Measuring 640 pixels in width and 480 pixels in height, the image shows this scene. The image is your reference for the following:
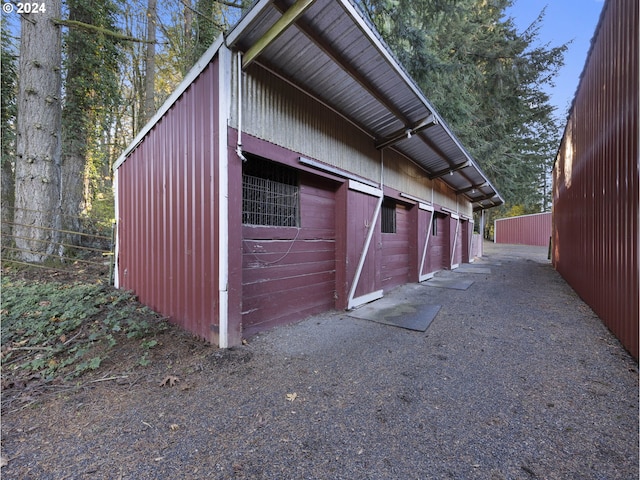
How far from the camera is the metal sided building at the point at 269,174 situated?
2852mm

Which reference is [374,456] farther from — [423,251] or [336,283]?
[423,251]

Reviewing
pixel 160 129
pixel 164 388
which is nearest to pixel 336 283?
pixel 164 388

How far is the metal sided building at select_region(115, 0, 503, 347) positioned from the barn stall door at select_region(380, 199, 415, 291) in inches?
30.7

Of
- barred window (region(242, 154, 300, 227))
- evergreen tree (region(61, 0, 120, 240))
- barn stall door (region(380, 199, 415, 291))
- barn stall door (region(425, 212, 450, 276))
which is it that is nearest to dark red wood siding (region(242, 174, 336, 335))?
barred window (region(242, 154, 300, 227))

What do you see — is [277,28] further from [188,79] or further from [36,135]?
[36,135]

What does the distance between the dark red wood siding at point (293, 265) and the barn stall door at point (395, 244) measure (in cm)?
197

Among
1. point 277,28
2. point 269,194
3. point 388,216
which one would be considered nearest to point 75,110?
point 269,194

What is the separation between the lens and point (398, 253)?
668 cm

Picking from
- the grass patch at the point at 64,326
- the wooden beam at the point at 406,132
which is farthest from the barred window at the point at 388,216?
the grass patch at the point at 64,326

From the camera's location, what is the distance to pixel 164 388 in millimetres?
2213

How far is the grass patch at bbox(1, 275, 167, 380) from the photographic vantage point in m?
2.51

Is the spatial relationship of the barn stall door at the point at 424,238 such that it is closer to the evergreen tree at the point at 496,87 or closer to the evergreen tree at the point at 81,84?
the evergreen tree at the point at 496,87

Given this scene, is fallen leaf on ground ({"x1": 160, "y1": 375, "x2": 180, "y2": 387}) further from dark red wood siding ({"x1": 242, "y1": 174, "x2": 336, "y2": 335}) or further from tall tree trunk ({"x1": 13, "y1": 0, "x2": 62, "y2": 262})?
tall tree trunk ({"x1": 13, "y1": 0, "x2": 62, "y2": 262})

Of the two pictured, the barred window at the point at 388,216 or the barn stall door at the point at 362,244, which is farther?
the barred window at the point at 388,216
